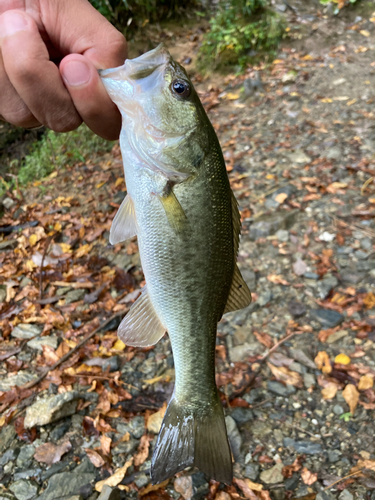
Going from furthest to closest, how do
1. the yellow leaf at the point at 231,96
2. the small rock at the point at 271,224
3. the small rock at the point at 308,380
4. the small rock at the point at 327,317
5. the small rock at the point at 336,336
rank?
the yellow leaf at the point at 231,96
the small rock at the point at 271,224
the small rock at the point at 327,317
the small rock at the point at 336,336
the small rock at the point at 308,380

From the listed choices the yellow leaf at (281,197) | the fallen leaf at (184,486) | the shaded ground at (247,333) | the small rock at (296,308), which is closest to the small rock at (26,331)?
the shaded ground at (247,333)

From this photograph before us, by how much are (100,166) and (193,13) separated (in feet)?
22.2

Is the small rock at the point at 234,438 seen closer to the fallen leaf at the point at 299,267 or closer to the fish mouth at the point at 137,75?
the fallen leaf at the point at 299,267

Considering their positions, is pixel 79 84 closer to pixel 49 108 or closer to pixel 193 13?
pixel 49 108

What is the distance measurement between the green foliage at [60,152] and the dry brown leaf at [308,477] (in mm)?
6227

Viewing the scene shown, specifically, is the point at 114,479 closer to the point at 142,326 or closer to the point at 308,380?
the point at 142,326

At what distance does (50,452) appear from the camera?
307 centimetres

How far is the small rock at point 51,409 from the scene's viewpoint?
320 centimetres

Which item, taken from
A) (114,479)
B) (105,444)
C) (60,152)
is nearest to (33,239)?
(60,152)

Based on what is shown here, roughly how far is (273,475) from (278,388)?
28.9 inches

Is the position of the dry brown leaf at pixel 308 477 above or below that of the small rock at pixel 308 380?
above

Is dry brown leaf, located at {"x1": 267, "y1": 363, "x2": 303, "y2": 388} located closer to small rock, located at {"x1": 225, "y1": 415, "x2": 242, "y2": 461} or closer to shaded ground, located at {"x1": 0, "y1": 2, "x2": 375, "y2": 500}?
shaded ground, located at {"x1": 0, "y1": 2, "x2": 375, "y2": 500}

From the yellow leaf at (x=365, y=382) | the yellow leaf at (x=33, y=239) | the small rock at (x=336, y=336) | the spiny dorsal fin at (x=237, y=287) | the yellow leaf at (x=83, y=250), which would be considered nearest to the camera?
the spiny dorsal fin at (x=237, y=287)

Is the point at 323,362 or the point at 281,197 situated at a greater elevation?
the point at 281,197
